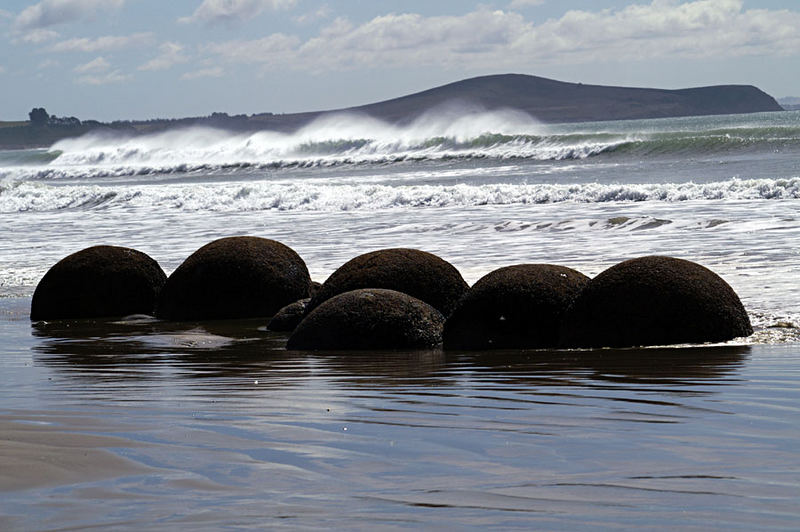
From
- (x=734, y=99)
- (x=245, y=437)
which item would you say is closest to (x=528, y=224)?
(x=245, y=437)

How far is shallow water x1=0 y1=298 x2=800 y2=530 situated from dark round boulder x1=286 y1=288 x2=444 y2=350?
0.84 metres

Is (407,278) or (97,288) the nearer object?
(407,278)

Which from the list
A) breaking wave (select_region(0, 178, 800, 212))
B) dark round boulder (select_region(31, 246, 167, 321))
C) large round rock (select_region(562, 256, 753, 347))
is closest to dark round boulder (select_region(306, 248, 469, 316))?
large round rock (select_region(562, 256, 753, 347))

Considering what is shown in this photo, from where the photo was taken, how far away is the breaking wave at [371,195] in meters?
26.6

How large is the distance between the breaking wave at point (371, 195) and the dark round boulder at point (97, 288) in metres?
16.3

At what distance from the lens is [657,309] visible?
29.3 ft

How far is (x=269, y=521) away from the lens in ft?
12.6

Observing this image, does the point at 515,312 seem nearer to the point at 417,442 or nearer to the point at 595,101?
the point at 417,442

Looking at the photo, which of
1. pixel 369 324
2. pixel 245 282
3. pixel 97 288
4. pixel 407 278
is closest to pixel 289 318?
pixel 245 282

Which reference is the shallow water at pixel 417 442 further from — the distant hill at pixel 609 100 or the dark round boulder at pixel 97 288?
the distant hill at pixel 609 100

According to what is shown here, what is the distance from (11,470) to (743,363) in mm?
5144

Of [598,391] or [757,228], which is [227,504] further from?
[757,228]

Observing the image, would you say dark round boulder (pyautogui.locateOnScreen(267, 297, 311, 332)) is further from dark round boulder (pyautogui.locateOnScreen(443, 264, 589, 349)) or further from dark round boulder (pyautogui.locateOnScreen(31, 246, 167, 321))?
dark round boulder (pyautogui.locateOnScreen(31, 246, 167, 321))

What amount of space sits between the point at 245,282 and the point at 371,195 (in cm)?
1982
